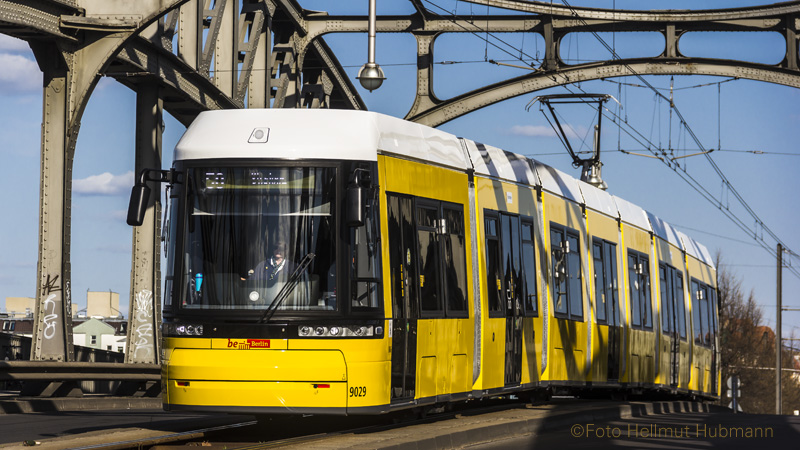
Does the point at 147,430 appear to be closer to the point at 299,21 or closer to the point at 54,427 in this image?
the point at 54,427

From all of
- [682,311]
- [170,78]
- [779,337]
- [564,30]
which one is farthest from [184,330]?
[779,337]

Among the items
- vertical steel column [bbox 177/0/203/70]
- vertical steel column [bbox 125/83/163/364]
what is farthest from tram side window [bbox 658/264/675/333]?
vertical steel column [bbox 177/0/203/70]

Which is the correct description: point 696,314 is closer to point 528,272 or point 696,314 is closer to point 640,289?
point 640,289

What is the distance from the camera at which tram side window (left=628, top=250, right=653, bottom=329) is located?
69.2 feet

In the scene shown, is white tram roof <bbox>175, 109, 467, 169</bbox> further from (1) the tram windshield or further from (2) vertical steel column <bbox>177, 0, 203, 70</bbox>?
(2) vertical steel column <bbox>177, 0, 203, 70</bbox>

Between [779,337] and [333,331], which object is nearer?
[333,331]

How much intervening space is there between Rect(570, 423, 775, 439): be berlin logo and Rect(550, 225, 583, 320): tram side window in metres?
2.21

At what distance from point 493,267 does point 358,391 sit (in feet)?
12.4

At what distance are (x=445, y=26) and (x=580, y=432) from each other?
17.8 metres

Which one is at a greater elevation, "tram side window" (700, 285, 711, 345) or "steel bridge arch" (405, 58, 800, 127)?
"steel bridge arch" (405, 58, 800, 127)

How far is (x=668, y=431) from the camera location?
14.6 m

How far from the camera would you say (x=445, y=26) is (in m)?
30.0

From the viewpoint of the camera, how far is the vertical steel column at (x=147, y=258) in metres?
21.2

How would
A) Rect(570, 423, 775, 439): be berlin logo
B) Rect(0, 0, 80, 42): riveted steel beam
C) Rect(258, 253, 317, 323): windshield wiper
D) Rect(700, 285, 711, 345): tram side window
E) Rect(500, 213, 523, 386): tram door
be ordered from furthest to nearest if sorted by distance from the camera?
Rect(700, 285, 711, 345): tram side window → Rect(0, 0, 80, 42): riveted steel beam → Rect(500, 213, 523, 386): tram door → Rect(570, 423, 775, 439): be berlin logo → Rect(258, 253, 317, 323): windshield wiper
